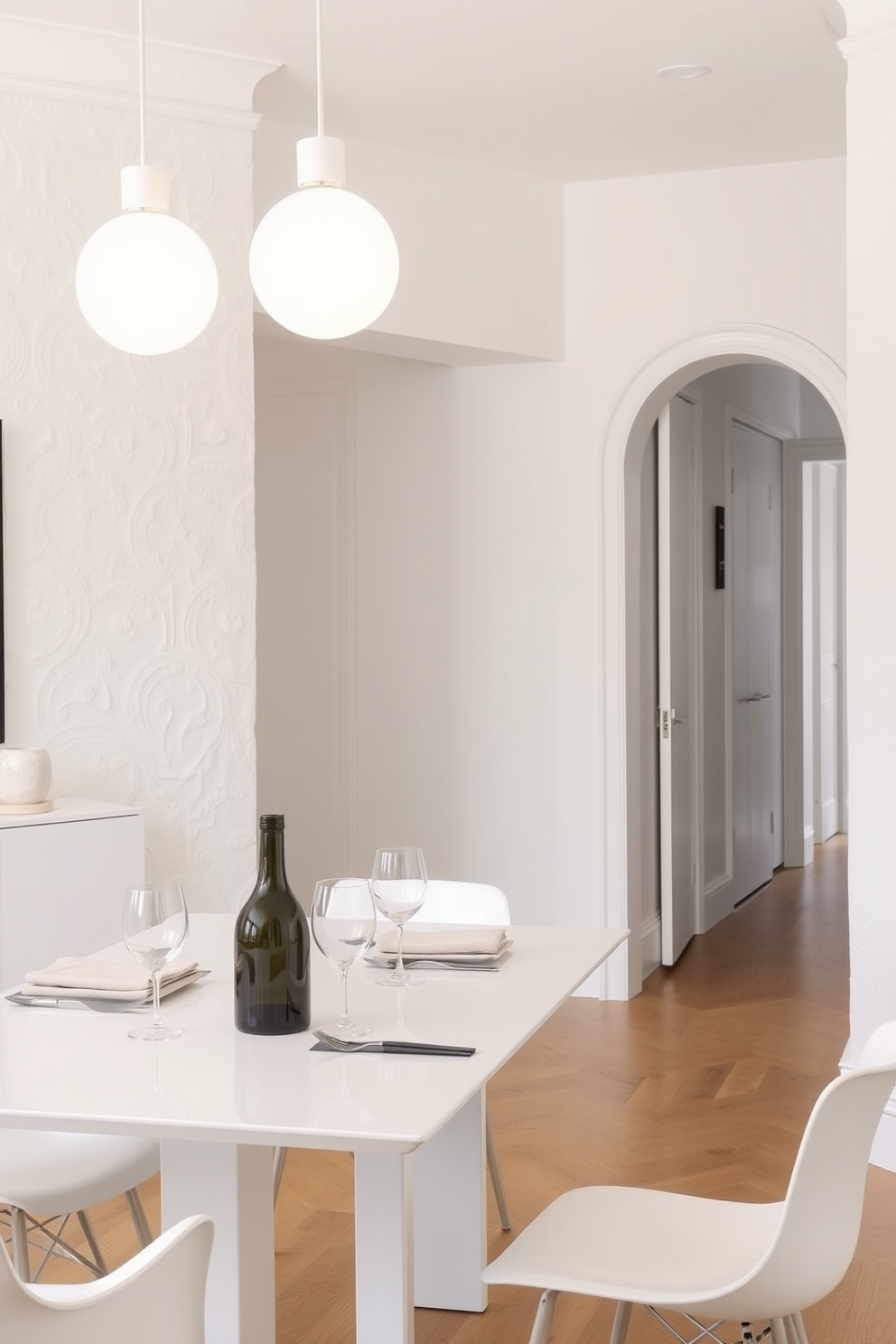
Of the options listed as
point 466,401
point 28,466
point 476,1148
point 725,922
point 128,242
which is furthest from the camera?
point 725,922

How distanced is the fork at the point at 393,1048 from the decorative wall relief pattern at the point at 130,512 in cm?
237

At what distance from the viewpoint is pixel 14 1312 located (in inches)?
47.2

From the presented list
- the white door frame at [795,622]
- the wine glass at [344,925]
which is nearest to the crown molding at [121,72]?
the wine glass at [344,925]

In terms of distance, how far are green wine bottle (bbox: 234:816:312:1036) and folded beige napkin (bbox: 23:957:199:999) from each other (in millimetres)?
240

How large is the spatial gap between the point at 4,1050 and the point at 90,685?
2.28 meters

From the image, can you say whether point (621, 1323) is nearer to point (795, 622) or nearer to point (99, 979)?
point (99, 979)

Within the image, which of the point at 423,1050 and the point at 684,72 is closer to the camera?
the point at 423,1050

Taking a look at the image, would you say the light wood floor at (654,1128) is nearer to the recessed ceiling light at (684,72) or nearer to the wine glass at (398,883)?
the wine glass at (398,883)

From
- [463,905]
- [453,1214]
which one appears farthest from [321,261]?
[453,1214]

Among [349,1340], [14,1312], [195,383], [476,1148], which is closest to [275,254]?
[14,1312]

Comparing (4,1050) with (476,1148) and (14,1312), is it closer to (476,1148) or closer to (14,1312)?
(14,1312)

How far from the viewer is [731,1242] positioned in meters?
2.01

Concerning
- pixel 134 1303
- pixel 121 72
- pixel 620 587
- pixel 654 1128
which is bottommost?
pixel 654 1128

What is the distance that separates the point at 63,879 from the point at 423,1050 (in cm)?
201
